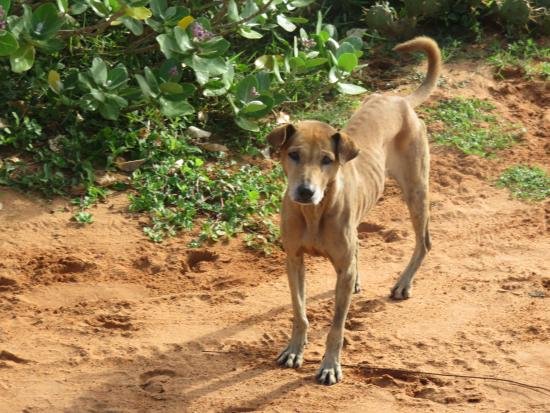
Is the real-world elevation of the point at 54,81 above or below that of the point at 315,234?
above

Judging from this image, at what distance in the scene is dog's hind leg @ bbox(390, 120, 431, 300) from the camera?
22.9ft

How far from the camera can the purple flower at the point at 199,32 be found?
7831mm

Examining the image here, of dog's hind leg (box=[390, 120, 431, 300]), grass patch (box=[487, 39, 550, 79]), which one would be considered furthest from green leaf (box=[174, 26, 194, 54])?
grass patch (box=[487, 39, 550, 79])

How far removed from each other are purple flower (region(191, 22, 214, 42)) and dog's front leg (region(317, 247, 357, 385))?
8.59ft

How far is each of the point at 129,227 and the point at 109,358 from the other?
166 cm

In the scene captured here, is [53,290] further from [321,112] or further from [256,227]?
[321,112]

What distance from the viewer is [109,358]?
5941 mm

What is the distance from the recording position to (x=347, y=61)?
28.9ft

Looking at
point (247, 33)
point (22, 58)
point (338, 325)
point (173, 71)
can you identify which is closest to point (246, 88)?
point (247, 33)

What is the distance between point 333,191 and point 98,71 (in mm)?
2603

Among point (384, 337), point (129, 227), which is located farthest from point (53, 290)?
point (384, 337)

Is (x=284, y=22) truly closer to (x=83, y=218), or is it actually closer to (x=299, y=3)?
(x=299, y=3)

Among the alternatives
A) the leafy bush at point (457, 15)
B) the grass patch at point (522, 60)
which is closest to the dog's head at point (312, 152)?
the leafy bush at point (457, 15)

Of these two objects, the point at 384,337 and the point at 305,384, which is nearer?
the point at 305,384
